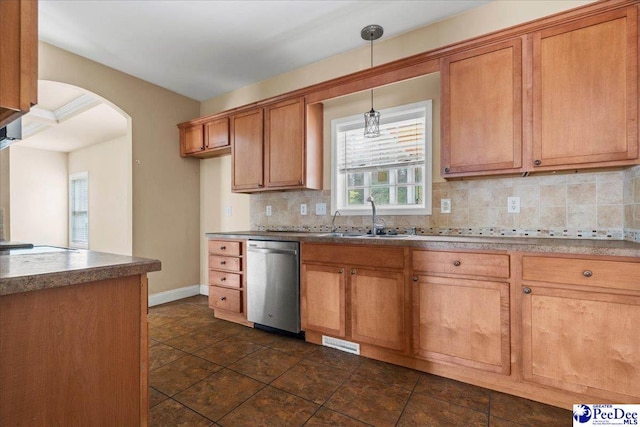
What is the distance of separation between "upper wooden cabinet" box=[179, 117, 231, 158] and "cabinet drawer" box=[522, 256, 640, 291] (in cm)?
313

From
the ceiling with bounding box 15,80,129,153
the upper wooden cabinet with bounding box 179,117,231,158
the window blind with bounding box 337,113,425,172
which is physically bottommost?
the window blind with bounding box 337,113,425,172

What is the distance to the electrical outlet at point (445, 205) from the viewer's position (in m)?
2.47

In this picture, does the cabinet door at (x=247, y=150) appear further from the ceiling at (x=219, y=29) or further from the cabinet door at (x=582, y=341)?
the cabinet door at (x=582, y=341)

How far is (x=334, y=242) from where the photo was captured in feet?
7.77

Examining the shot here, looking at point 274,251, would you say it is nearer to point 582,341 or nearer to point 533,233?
point 533,233

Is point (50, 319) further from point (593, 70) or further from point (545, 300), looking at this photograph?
point (593, 70)

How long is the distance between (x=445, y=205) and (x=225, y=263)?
221 centimetres

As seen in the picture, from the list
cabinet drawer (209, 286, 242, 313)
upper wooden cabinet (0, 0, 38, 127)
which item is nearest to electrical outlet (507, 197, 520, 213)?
cabinet drawer (209, 286, 242, 313)

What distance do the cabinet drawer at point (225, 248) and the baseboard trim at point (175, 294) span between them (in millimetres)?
1111

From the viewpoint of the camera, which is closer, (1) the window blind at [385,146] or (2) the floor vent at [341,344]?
(2) the floor vent at [341,344]

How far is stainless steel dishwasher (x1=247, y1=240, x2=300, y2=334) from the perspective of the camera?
8.52 feet

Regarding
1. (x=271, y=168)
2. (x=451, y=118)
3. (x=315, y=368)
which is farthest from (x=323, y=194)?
(x=315, y=368)

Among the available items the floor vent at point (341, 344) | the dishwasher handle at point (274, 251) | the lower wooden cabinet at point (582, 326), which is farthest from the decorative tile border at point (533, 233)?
the floor vent at point (341, 344)

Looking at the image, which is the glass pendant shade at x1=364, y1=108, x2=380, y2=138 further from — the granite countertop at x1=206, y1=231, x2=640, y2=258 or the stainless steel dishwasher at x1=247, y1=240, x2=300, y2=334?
the stainless steel dishwasher at x1=247, y1=240, x2=300, y2=334
